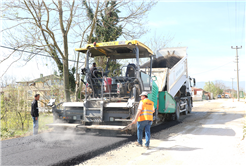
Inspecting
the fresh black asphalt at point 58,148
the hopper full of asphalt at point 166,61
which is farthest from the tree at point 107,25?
the fresh black asphalt at point 58,148

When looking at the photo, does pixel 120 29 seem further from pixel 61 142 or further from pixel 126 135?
pixel 61 142

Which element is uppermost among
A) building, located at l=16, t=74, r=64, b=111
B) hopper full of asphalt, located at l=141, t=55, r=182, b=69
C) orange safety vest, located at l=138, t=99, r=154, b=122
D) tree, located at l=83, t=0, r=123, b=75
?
tree, located at l=83, t=0, r=123, b=75

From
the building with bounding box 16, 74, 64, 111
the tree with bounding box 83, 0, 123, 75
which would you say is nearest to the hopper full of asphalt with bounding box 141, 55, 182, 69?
the tree with bounding box 83, 0, 123, 75

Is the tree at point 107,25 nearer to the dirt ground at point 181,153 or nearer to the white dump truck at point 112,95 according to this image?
the white dump truck at point 112,95

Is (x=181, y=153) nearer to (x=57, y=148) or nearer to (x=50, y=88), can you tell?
(x=57, y=148)

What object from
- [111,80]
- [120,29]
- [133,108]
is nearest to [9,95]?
[120,29]

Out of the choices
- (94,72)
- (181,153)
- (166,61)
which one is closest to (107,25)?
(166,61)

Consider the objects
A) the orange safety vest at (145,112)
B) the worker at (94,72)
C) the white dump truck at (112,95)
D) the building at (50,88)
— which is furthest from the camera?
the building at (50,88)

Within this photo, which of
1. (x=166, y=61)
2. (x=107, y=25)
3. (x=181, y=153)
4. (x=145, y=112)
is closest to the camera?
(x=181, y=153)

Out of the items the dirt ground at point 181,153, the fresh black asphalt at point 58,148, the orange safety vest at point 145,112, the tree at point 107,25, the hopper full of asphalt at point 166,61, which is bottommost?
the dirt ground at point 181,153

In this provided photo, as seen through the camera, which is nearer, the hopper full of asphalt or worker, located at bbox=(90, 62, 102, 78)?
worker, located at bbox=(90, 62, 102, 78)

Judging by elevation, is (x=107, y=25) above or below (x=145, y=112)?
above

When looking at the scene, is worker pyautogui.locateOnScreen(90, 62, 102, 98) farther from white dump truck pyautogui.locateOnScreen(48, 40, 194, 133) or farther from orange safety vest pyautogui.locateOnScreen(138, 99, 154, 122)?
orange safety vest pyautogui.locateOnScreen(138, 99, 154, 122)

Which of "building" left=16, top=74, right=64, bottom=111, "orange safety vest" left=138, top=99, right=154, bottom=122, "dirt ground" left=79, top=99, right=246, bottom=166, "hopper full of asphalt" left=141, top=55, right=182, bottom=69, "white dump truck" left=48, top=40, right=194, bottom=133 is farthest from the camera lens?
"building" left=16, top=74, right=64, bottom=111
